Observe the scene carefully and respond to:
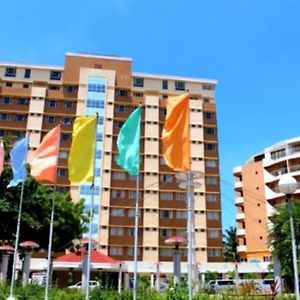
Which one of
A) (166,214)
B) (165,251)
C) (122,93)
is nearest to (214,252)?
(165,251)

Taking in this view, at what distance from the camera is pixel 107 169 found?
62594 mm

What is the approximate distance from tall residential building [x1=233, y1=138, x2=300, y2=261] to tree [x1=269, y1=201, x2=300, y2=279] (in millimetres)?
36960

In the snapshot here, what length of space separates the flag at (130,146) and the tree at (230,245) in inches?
2437

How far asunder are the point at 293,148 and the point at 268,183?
20.5ft

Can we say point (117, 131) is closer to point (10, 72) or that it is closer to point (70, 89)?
point (70, 89)

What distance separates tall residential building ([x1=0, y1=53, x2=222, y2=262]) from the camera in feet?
198

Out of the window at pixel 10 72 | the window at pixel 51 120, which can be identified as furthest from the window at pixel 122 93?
the window at pixel 10 72

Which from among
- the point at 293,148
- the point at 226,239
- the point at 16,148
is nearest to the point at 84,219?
the point at 16,148

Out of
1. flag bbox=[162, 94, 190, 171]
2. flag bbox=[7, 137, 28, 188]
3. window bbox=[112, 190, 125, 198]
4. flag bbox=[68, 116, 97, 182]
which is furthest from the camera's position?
window bbox=[112, 190, 125, 198]

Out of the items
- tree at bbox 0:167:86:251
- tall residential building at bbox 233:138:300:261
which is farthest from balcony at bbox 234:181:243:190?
tree at bbox 0:167:86:251

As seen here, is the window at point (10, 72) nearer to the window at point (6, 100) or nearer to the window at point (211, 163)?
the window at point (6, 100)

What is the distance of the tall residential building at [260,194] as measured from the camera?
63406mm

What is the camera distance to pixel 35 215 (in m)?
28.9

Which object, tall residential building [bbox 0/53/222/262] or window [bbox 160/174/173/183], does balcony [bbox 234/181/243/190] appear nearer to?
tall residential building [bbox 0/53/222/262]
